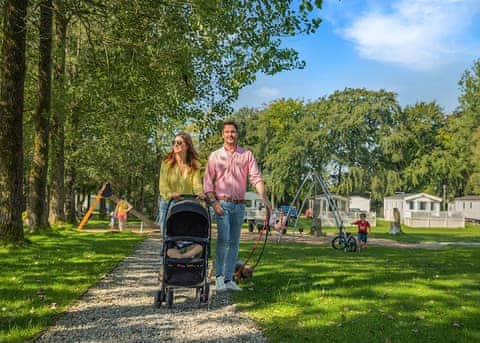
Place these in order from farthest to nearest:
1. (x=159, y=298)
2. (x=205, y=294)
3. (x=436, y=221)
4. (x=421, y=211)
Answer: (x=421, y=211), (x=436, y=221), (x=205, y=294), (x=159, y=298)

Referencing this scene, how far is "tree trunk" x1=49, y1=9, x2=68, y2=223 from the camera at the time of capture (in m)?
17.9

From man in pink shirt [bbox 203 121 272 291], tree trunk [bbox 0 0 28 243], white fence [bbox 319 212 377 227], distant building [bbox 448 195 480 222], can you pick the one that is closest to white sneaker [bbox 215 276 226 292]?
man in pink shirt [bbox 203 121 272 291]

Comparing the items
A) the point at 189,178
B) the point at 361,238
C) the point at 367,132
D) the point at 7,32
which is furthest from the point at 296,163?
the point at 189,178

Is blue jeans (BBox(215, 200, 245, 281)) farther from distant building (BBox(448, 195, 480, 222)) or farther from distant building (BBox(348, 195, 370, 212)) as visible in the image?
distant building (BBox(348, 195, 370, 212))

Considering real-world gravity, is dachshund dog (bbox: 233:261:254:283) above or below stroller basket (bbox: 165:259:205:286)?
below

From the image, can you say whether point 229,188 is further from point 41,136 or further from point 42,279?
point 41,136

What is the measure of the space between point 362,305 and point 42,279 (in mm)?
4449

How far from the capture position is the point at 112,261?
10195mm

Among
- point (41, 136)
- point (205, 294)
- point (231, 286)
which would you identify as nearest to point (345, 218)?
point (41, 136)

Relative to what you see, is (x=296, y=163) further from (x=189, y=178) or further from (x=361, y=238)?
(x=189, y=178)

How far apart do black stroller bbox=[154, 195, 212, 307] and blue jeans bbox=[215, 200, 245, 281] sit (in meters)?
0.68

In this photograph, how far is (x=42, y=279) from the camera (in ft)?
25.0

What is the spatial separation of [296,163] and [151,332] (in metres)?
55.4

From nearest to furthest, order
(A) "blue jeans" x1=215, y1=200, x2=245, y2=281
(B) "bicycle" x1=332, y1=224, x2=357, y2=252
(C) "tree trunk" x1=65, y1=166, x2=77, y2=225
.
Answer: (A) "blue jeans" x1=215, y1=200, x2=245, y2=281 → (B) "bicycle" x1=332, y1=224, x2=357, y2=252 → (C) "tree trunk" x1=65, y1=166, x2=77, y2=225
